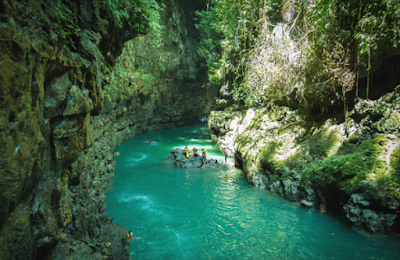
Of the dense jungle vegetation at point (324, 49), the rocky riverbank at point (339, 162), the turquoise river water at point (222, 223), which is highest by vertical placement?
the dense jungle vegetation at point (324, 49)


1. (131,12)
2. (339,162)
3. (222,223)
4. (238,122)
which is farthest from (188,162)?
(131,12)

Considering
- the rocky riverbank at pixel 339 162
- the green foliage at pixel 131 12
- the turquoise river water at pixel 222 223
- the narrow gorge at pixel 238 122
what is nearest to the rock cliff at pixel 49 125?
the narrow gorge at pixel 238 122

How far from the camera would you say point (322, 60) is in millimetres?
10539

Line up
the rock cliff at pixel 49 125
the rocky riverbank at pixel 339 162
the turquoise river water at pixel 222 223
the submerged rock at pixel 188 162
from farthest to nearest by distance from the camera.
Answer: the submerged rock at pixel 188 162 < the rocky riverbank at pixel 339 162 < the turquoise river water at pixel 222 223 < the rock cliff at pixel 49 125

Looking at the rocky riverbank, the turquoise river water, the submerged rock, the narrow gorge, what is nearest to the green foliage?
the narrow gorge

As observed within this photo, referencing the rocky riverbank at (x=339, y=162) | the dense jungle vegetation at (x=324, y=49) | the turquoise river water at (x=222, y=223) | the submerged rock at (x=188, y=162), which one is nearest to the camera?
the turquoise river water at (x=222, y=223)

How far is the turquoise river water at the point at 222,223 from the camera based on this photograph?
26.2 ft

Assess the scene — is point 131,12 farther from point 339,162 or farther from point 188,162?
point 188,162

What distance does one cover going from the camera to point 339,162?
946cm

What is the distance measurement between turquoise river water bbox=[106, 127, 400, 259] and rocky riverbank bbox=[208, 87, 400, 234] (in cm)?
61

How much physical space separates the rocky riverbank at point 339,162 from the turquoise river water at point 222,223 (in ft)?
1.99

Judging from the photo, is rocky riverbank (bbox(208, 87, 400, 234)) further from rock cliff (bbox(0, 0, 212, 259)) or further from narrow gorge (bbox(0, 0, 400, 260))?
rock cliff (bbox(0, 0, 212, 259))

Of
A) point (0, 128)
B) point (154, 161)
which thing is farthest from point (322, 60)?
point (154, 161)

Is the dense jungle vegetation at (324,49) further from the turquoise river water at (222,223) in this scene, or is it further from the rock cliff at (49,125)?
the rock cliff at (49,125)
